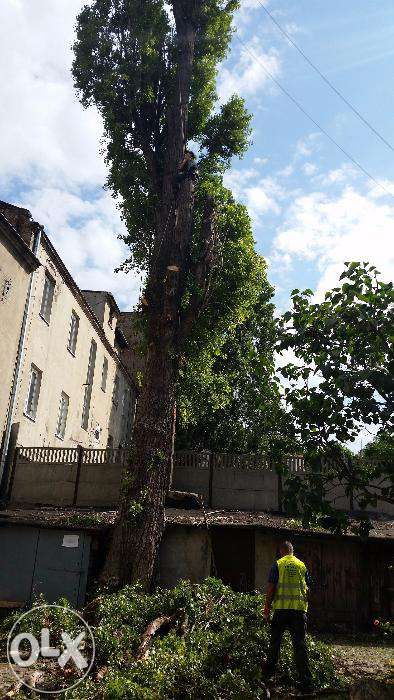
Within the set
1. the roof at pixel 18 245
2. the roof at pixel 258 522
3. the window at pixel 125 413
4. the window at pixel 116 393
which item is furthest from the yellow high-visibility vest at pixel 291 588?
the window at pixel 125 413

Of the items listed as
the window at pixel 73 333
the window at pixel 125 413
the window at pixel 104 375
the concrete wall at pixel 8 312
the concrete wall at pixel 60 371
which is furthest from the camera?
the window at pixel 125 413

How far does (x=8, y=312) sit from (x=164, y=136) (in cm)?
738

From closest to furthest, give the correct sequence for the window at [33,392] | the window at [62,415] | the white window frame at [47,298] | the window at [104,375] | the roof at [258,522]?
the roof at [258,522], the window at [33,392], the white window frame at [47,298], the window at [62,415], the window at [104,375]

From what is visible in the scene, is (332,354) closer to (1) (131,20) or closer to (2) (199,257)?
(2) (199,257)

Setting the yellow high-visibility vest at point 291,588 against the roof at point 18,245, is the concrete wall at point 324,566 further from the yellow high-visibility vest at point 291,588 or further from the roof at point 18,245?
the roof at point 18,245

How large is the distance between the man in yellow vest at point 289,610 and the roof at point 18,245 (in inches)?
475

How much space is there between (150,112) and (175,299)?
7.61 meters

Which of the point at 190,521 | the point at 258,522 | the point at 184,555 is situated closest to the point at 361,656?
the point at 258,522

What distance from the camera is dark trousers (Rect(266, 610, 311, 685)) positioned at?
750cm

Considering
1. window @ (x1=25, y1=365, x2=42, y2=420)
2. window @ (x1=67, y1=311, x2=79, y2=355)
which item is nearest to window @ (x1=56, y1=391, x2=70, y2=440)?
window @ (x1=67, y1=311, x2=79, y2=355)

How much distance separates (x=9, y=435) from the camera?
16.3m

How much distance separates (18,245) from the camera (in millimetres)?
16656

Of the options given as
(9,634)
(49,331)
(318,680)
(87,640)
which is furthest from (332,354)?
(49,331)

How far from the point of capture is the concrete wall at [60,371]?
17.8 meters
